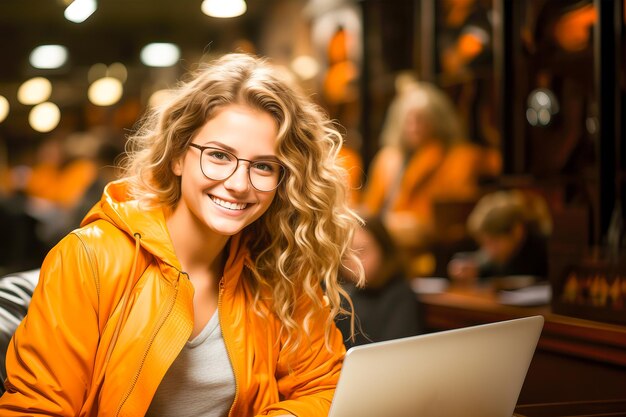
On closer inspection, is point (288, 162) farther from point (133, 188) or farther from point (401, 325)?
point (401, 325)

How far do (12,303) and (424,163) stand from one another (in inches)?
129

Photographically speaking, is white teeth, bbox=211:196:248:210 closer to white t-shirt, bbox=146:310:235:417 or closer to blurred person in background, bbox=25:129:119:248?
white t-shirt, bbox=146:310:235:417

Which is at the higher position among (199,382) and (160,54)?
(160,54)

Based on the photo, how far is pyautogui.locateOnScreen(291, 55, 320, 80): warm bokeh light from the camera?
6.37 m

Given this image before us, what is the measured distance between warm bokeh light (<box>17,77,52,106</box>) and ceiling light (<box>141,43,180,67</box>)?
3.53ft

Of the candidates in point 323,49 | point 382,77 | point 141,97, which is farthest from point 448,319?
point 141,97

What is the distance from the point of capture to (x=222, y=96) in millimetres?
1635

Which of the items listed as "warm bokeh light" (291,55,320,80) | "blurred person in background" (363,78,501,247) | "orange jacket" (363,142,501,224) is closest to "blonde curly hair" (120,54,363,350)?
"blurred person in background" (363,78,501,247)

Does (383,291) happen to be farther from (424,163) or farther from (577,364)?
(424,163)

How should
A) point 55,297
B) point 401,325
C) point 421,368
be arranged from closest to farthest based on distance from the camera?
point 421,368 → point 55,297 → point 401,325

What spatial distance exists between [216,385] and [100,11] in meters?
7.61

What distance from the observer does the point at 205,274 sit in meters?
1.77

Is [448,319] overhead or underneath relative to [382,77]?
underneath

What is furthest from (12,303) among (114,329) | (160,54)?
(160,54)
